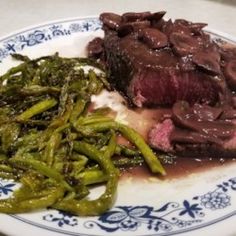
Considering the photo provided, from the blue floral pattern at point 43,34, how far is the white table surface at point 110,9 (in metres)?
0.69

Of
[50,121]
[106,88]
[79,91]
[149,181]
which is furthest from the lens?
[106,88]

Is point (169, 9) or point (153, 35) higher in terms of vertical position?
point (169, 9)

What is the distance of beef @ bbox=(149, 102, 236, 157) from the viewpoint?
2.54 meters

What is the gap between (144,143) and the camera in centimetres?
255

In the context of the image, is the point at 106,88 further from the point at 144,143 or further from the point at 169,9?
the point at 169,9

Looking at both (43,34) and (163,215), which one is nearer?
(163,215)

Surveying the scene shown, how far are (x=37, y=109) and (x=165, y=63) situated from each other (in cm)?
78

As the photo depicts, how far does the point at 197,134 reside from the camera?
8.38 ft

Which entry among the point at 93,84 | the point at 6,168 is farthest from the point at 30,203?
the point at 93,84

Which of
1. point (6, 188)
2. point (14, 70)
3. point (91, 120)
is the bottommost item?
point (6, 188)

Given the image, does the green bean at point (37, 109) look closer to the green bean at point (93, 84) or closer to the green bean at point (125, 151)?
the green bean at point (93, 84)

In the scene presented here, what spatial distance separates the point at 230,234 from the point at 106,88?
1.43m

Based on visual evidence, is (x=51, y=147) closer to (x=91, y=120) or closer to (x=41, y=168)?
(x=41, y=168)

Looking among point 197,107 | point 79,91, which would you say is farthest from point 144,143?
point 79,91
